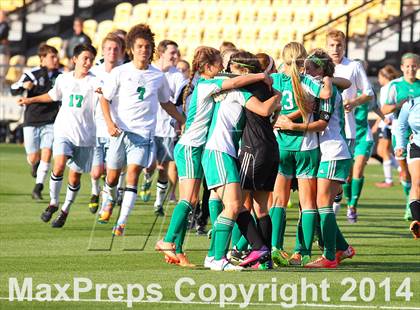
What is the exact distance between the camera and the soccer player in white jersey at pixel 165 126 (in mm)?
17391

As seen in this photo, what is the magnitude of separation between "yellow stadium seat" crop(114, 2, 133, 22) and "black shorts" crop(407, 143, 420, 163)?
21473mm

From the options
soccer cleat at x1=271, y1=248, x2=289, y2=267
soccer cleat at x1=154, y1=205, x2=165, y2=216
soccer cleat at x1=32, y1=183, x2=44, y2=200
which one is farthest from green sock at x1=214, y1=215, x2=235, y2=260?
soccer cleat at x1=32, y1=183, x2=44, y2=200

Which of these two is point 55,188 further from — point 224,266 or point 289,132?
point 224,266

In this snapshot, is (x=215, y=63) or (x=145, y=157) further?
(x=145, y=157)

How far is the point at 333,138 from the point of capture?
12.2m

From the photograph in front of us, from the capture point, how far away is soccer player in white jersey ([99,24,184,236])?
14227 mm

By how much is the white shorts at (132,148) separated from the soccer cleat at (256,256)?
3.16 meters

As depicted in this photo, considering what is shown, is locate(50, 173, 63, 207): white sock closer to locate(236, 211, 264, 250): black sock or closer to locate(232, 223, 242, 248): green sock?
locate(232, 223, 242, 248): green sock

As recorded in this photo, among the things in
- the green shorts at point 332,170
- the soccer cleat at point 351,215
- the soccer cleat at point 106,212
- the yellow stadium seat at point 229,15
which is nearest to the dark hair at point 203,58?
the green shorts at point 332,170

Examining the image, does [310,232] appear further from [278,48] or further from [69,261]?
[278,48]

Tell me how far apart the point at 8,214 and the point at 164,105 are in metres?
3.93

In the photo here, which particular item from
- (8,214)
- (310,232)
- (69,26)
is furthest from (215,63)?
(69,26)

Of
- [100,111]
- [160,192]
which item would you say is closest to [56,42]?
[160,192]

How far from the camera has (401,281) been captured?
35.9 ft
